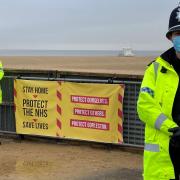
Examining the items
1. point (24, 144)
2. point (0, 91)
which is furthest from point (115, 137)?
point (0, 91)

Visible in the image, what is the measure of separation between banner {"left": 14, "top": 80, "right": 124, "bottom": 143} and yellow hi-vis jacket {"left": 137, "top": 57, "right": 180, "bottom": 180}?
5.27 metres

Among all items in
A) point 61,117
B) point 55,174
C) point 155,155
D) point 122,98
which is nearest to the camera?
point 155,155

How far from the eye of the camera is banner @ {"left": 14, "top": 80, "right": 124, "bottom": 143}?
28.5 feet

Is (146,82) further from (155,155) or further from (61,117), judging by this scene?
(61,117)

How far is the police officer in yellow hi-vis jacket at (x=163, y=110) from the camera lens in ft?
10.4

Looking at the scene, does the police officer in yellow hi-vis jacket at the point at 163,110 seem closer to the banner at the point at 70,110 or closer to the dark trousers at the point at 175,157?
the dark trousers at the point at 175,157

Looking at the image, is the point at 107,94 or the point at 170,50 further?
the point at 107,94

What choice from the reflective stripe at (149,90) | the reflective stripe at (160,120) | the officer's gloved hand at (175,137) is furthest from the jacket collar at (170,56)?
the officer's gloved hand at (175,137)

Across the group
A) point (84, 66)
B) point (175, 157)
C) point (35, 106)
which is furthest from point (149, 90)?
point (84, 66)

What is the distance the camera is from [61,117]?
9.15m

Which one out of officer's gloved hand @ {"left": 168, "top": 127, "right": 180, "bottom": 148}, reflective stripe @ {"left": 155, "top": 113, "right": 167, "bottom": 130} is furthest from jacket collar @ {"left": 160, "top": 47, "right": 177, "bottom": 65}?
officer's gloved hand @ {"left": 168, "top": 127, "right": 180, "bottom": 148}

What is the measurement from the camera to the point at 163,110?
3219 mm

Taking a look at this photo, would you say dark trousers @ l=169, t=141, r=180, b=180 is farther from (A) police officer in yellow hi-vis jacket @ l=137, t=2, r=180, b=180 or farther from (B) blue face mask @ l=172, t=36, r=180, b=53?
(B) blue face mask @ l=172, t=36, r=180, b=53

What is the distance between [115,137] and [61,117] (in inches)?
44.1
